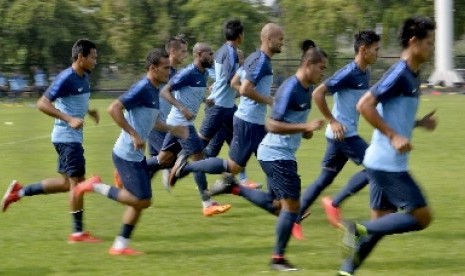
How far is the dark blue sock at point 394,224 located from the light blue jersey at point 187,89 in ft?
15.6

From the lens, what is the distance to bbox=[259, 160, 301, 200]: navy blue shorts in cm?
838

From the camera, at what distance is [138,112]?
8984mm

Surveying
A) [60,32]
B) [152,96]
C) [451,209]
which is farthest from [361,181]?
[60,32]

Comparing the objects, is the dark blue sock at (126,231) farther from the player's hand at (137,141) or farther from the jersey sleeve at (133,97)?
the jersey sleeve at (133,97)

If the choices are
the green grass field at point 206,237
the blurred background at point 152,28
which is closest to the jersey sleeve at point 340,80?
the green grass field at point 206,237

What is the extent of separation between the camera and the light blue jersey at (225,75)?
1188 centimetres

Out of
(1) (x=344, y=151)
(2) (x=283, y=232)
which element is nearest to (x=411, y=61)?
(2) (x=283, y=232)

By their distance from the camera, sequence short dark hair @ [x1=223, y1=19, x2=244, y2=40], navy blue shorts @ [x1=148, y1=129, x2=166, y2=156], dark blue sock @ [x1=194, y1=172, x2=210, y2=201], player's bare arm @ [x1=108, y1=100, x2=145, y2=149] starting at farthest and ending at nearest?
navy blue shorts @ [x1=148, y1=129, x2=166, y2=156] → short dark hair @ [x1=223, y1=19, x2=244, y2=40] → dark blue sock @ [x1=194, y1=172, x2=210, y2=201] → player's bare arm @ [x1=108, y1=100, x2=145, y2=149]

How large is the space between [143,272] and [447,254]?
101 inches

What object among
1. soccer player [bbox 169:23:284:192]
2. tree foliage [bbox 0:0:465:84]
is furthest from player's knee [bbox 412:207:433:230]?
tree foliage [bbox 0:0:465:84]

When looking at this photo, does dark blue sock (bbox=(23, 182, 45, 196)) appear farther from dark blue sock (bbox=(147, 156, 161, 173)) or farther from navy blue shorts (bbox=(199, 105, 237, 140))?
navy blue shorts (bbox=(199, 105, 237, 140))

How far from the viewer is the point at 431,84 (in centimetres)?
3497

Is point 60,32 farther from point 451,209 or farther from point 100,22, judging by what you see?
point 451,209

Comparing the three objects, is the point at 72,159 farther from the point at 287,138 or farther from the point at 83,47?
the point at 287,138
